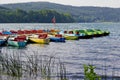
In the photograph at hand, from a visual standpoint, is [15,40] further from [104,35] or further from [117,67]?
[104,35]

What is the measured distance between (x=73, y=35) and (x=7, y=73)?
59.1 metres

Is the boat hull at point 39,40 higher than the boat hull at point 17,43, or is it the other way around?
the boat hull at point 17,43

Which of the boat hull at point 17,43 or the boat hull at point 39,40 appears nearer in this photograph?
the boat hull at point 17,43

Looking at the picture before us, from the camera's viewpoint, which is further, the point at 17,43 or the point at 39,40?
the point at 39,40

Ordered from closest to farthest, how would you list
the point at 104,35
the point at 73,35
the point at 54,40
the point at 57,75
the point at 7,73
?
the point at 7,73
the point at 57,75
the point at 54,40
the point at 73,35
the point at 104,35

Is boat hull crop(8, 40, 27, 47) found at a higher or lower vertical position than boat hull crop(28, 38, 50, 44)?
higher

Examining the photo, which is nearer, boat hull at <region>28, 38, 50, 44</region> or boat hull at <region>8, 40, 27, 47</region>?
boat hull at <region>8, 40, 27, 47</region>

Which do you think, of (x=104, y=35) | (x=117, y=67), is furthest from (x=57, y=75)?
(x=104, y=35)

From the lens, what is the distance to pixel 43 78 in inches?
996

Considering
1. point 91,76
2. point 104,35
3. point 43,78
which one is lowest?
point 104,35

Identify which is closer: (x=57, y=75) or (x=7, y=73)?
(x=7, y=73)

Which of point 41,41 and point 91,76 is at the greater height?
point 91,76

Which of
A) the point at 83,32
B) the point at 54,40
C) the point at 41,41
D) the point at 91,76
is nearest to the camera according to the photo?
the point at 91,76

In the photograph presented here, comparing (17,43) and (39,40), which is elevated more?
(17,43)
